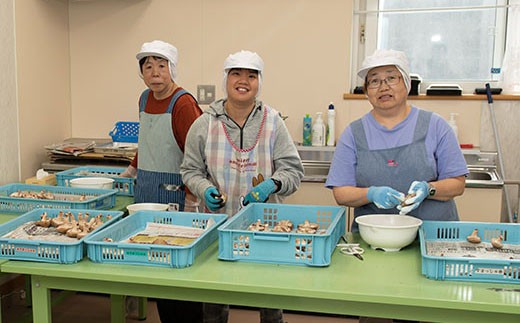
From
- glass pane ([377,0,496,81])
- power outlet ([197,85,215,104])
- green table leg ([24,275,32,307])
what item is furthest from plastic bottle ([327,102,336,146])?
green table leg ([24,275,32,307])

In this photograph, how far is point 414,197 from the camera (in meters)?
1.96

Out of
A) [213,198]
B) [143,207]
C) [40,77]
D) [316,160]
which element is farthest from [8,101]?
[316,160]

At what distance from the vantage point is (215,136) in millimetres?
2457

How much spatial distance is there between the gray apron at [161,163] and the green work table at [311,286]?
0.90 m

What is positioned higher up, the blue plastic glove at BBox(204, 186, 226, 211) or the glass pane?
the glass pane

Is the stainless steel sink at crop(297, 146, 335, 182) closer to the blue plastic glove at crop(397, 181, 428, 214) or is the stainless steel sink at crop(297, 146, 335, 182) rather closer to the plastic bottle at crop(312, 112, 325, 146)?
the plastic bottle at crop(312, 112, 325, 146)

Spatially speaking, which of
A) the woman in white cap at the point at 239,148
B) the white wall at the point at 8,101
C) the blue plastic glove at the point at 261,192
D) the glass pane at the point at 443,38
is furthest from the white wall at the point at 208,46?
the blue plastic glove at the point at 261,192

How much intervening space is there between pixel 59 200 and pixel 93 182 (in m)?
0.39

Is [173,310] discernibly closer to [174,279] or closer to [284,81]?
[174,279]

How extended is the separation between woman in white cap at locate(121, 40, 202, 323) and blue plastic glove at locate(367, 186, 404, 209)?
3.18 ft

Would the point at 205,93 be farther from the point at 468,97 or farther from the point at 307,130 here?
the point at 468,97

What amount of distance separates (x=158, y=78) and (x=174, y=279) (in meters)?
1.29

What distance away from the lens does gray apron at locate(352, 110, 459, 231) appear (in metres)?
2.14

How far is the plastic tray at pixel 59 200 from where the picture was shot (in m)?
2.44
